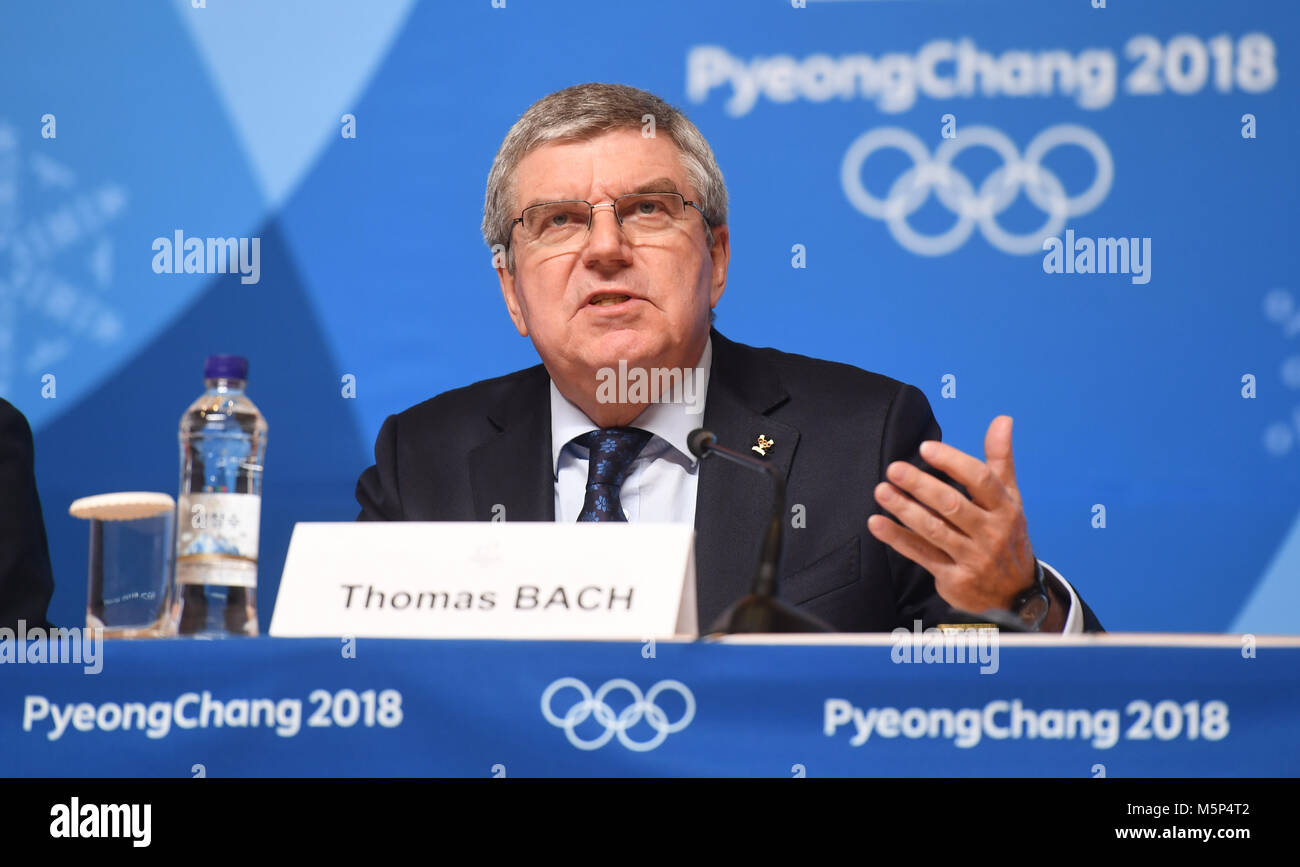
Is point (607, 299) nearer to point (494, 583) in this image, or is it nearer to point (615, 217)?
point (615, 217)

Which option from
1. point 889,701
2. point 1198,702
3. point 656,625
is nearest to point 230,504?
point 656,625

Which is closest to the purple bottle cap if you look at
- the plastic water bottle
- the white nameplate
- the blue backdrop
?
the plastic water bottle

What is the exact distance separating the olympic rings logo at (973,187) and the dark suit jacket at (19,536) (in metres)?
1.81

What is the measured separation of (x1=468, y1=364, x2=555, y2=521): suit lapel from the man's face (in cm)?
9

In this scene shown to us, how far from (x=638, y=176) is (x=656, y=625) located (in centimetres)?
135

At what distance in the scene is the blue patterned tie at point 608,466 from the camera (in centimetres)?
239

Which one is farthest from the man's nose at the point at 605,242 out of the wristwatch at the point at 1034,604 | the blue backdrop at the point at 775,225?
the wristwatch at the point at 1034,604

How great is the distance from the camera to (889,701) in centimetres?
126

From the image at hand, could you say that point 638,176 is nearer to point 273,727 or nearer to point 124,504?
point 124,504

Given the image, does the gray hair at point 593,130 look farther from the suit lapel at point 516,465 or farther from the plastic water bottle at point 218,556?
the plastic water bottle at point 218,556

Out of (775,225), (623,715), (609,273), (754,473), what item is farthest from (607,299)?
(623,715)

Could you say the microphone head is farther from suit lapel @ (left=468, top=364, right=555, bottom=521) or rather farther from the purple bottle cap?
suit lapel @ (left=468, top=364, right=555, bottom=521)

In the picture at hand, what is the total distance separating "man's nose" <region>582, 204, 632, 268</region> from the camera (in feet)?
8.34

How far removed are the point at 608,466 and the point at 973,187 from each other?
4.03ft
